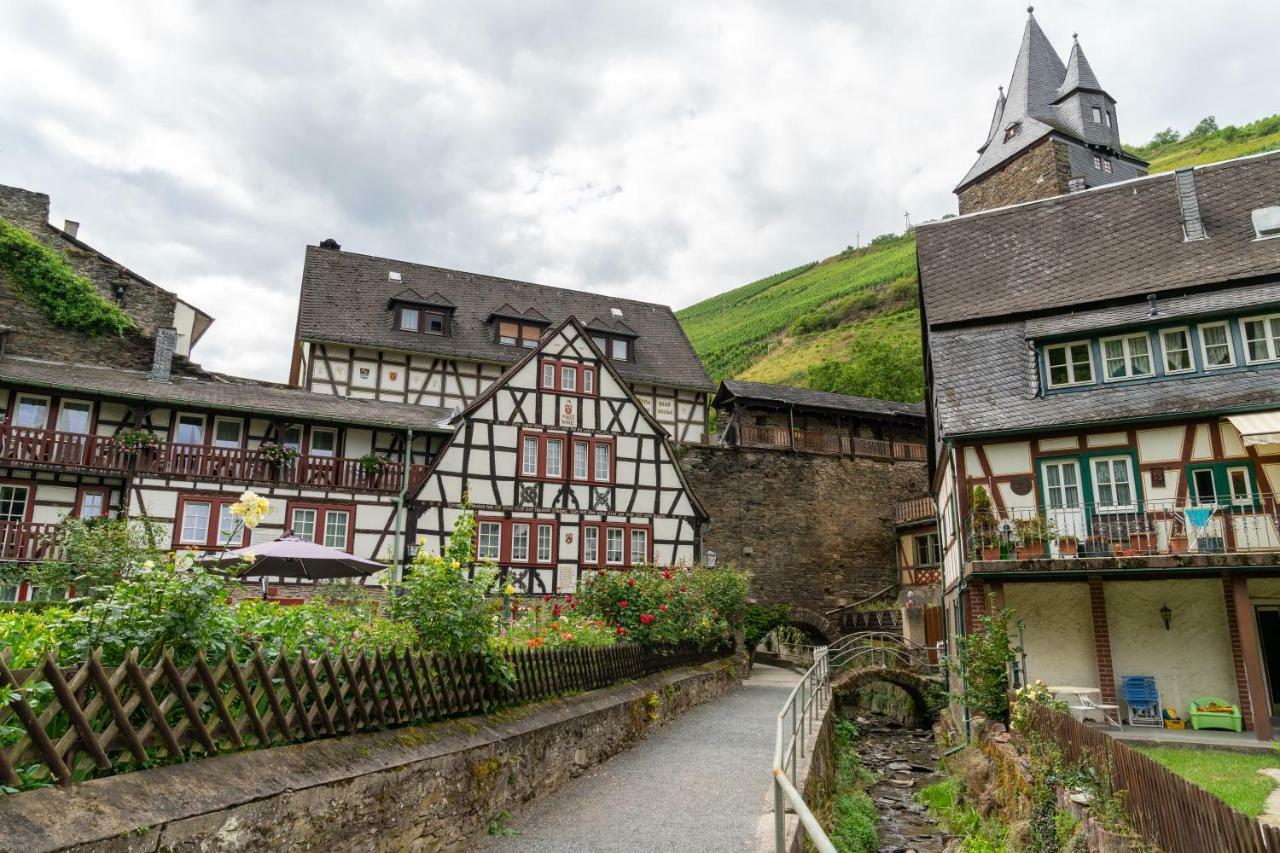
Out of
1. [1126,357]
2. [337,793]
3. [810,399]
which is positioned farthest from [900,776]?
[810,399]

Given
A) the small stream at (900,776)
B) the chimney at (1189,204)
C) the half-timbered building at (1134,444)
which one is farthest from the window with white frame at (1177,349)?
the small stream at (900,776)

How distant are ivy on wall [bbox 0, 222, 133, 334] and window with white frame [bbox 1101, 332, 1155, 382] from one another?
27736 mm

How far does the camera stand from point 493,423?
25.4 m

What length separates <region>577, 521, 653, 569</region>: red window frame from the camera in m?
25.6

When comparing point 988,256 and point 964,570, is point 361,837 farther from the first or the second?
point 988,256

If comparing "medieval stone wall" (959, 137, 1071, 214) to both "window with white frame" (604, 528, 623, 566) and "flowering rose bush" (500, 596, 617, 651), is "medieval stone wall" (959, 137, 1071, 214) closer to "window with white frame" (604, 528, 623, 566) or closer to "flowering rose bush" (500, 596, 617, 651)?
"window with white frame" (604, 528, 623, 566)

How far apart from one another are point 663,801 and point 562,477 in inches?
683

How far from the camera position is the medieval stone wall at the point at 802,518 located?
3416 centimetres

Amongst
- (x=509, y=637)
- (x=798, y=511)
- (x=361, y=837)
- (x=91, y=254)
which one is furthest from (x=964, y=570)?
(x=91, y=254)

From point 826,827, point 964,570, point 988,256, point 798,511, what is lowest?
point 826,827

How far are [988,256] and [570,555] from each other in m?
13.5

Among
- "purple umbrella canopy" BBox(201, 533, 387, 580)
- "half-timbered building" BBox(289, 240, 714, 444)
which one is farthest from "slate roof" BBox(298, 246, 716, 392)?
"purple umbrella canopy" BBox(201, 533, 387, 580)

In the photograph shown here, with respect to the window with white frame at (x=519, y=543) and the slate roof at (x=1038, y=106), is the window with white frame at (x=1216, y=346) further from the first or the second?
the slate roof at (x=1038, y=106)

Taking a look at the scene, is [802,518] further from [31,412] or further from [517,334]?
[31,412]
